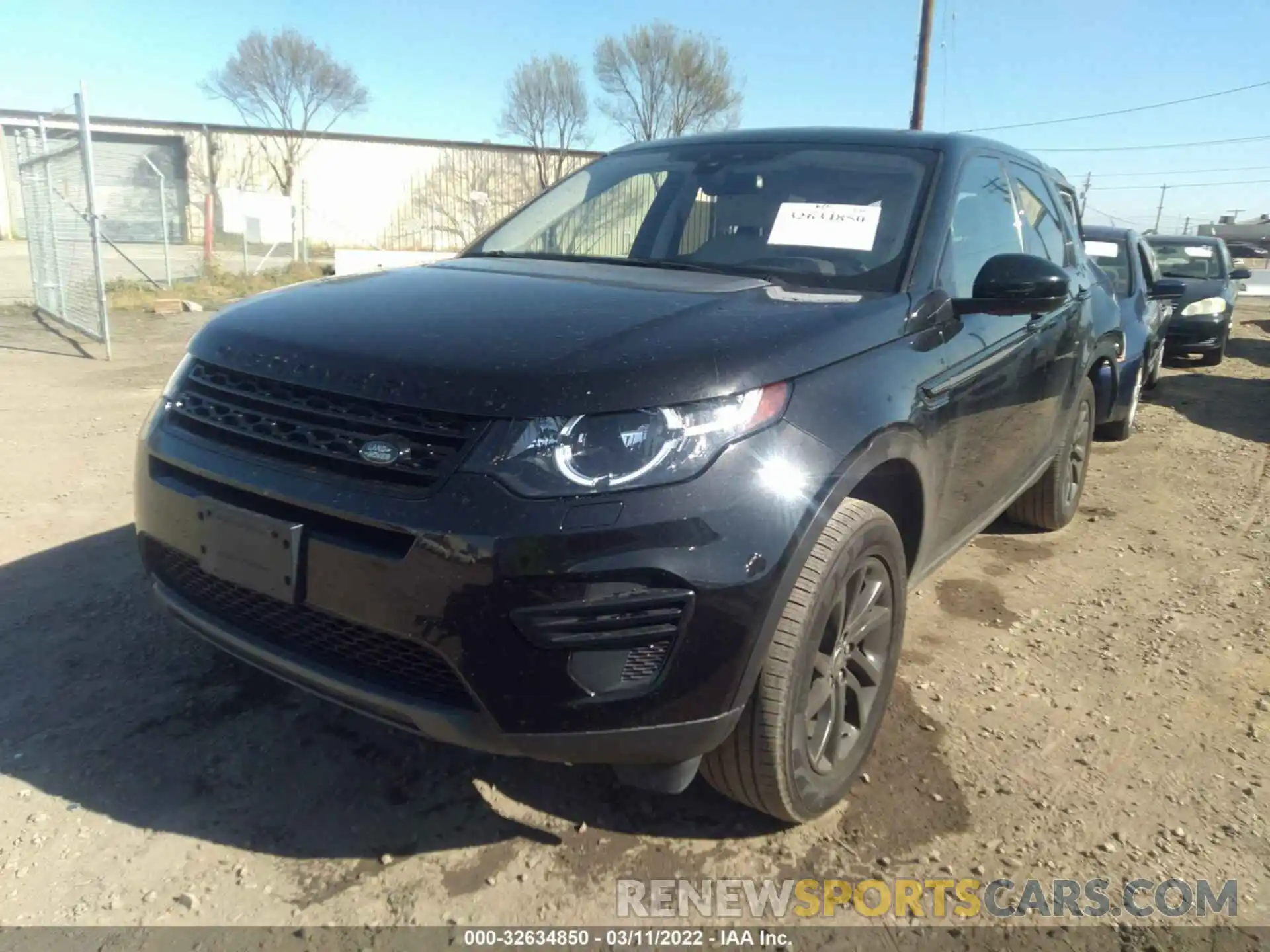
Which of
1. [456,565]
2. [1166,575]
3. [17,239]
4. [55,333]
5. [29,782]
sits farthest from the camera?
[17,239]

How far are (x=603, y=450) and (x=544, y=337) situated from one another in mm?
348

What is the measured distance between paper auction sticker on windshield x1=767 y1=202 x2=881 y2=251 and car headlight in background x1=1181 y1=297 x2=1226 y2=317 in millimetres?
9652

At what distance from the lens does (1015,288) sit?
9.01 ft

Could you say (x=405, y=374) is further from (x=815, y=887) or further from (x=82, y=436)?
(x=82, y=436)

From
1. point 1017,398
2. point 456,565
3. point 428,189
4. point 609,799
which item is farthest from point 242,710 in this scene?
point 428,189

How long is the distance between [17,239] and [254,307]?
34.5 m

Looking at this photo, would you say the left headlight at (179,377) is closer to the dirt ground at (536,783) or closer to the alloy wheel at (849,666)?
the dirt ground at (536,783)

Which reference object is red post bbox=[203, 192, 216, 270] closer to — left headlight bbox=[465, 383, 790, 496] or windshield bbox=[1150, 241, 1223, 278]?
windshield bbox=[1150, 241, 1223, 278]

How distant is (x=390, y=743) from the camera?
105 inches

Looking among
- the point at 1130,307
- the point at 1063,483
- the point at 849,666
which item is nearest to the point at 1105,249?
the point at 1130,307

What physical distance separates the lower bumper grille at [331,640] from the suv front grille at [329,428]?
31 cm

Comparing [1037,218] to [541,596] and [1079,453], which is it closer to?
[1079,453]

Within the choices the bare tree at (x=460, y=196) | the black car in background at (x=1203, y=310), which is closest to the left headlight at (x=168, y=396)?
the black car in background at (x=1203, y=310)

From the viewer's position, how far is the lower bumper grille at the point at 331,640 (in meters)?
1.94
